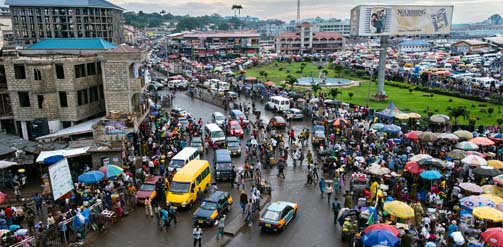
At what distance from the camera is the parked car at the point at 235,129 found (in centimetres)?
3347

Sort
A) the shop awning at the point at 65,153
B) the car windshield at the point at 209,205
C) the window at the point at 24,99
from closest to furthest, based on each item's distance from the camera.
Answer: the car windshield at the point at 209,205 < the shop awning at the point at 65,153 < the window at the point at 24,99

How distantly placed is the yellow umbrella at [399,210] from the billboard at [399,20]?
113 feet

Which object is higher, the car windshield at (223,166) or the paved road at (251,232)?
the car windshield at (223,166)

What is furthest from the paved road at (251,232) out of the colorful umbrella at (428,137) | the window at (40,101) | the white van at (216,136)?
the window at (40,101)

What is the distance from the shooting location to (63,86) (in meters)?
29.2

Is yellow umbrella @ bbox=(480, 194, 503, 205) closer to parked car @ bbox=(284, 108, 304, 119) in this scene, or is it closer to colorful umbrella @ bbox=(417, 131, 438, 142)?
colorful umbrella @ bbox=(417, 131, 438, 142)

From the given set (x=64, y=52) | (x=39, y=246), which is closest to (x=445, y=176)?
(x=39, y=246)

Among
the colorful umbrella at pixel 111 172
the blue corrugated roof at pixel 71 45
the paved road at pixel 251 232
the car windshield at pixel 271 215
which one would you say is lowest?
the paved road at pixel 251 232

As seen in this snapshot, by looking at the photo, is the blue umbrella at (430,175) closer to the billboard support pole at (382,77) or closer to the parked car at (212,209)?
the parked car at (212,209)

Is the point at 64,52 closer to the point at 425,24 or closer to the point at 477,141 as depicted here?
the point at 477,141

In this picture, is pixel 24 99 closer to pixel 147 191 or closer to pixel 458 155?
pixel 147 191

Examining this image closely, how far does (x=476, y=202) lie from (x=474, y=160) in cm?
574

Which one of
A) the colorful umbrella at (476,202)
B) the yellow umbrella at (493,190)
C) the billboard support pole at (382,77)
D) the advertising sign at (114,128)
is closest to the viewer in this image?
the colorful umbrella at (476,202)

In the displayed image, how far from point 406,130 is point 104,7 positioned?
81.6 m
